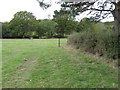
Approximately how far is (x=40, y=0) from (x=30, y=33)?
44.7 meters

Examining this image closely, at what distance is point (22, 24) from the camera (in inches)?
2015

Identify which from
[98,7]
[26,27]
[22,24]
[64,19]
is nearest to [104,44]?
[98,7]

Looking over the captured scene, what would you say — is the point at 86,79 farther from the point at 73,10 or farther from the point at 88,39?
the point at 88,39

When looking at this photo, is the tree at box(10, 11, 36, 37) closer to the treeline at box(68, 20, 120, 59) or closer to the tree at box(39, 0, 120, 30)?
the treeline at box(68, 20, 120, 59)

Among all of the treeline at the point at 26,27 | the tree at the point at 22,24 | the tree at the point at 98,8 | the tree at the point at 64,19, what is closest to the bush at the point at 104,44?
the tree at the point at 98,8

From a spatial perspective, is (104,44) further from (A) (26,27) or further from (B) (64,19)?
(A) (26,27)

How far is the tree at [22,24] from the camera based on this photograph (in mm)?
49438

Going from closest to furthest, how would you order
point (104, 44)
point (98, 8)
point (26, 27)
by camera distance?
point (104, 44) < point (98, 8) < point (26, 27)

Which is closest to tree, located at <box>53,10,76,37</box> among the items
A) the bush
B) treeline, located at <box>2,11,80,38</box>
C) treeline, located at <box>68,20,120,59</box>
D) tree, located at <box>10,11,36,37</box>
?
treeline, located at <box>68,20,120,59</box>

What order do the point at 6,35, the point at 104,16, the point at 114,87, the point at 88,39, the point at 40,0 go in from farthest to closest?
the point at 6,35, the point at 88,39, the point at 104,16, the point at 40,0, the point at 114,87

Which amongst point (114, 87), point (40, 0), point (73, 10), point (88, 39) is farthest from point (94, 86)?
point (88, 39)

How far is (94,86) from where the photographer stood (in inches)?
136

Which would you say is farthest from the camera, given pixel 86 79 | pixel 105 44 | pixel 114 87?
pixel 105 44

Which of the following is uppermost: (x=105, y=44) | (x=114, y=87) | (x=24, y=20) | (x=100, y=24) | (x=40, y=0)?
(x=24, y=20)
